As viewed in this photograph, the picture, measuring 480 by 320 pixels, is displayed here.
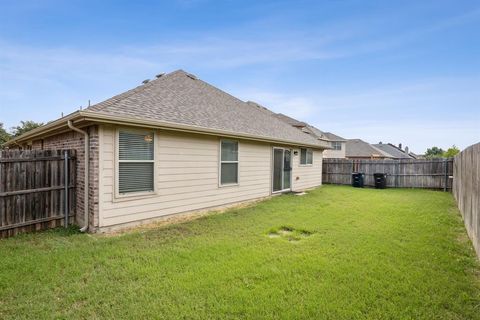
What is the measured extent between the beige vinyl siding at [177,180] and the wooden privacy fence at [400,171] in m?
9.86

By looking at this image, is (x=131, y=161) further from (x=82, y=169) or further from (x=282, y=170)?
(x=282, y=170)

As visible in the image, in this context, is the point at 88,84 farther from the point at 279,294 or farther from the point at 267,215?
the point at 279,294

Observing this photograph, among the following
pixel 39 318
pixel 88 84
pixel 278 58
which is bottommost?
pixel 39 318

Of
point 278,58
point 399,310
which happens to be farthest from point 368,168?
point 399,310

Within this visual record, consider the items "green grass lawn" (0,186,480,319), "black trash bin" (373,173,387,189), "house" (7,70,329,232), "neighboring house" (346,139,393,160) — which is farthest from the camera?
"neighboring house" (346,139,393,160)

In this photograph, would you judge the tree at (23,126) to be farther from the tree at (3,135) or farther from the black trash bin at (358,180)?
the black trash bin at (358,180)

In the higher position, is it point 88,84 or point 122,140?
point 88,84

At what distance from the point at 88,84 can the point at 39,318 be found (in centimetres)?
1630

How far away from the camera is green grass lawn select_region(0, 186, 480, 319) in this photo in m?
2.64

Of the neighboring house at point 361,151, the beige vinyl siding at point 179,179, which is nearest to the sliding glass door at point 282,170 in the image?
the beige vinyl siding at point 179,179

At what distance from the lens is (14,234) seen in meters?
5.06

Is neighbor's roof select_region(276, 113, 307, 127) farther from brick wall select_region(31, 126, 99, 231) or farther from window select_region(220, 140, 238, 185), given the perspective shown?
brick wall select_region(31, 126, 99, 231)

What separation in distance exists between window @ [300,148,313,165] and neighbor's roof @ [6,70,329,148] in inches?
51.4

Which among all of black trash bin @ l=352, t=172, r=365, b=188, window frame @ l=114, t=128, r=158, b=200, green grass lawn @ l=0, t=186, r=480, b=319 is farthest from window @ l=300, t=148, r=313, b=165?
window frame @ l=114, t=128, r=158, b=200
